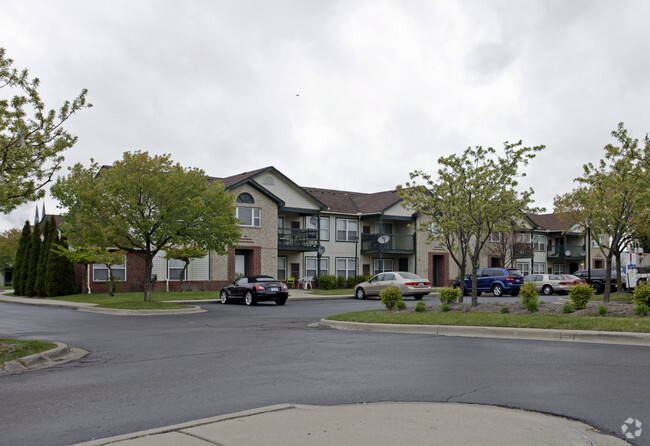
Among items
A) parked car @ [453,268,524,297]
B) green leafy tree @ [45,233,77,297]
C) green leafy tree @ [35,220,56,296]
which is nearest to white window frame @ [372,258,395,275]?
parked car @ [453,268,524,297]

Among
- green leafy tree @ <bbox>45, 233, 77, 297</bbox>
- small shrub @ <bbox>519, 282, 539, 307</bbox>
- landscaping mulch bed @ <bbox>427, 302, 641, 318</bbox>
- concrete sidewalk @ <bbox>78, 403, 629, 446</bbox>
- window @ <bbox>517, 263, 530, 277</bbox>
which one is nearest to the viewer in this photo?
concrete sidewalk @ <bbox>78, 403, 629, 446</bbox>

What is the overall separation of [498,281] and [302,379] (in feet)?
88.8

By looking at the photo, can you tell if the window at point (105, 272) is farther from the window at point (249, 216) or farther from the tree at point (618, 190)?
the tree at point (618, 190)

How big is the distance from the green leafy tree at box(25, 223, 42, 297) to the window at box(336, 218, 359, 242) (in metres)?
19.9

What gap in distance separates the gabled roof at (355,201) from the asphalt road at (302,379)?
31239 millimetres

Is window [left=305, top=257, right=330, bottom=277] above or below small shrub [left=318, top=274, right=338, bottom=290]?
above

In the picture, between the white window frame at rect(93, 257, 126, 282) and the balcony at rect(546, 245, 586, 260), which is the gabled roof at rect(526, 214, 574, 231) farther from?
the white window frame at rect(93, 257, 126, 282)

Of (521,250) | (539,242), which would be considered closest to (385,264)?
(521,250)

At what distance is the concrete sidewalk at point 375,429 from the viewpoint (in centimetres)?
514

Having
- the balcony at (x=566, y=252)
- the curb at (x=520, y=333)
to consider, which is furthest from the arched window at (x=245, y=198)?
the balcony at (x=566, y=252)

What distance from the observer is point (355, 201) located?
157 ft

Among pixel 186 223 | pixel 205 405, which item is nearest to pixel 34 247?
pixel 186 223

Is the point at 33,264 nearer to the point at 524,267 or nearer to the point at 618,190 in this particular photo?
the point at 618,190

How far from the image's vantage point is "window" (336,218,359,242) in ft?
146
